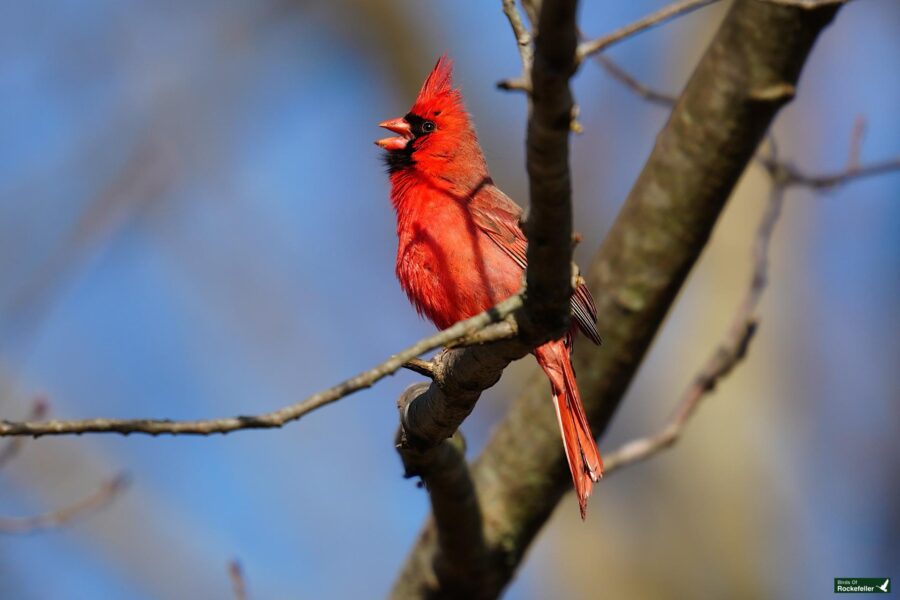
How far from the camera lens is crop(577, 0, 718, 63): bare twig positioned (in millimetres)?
1754

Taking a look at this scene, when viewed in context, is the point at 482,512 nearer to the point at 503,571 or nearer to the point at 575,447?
the point at 503,571

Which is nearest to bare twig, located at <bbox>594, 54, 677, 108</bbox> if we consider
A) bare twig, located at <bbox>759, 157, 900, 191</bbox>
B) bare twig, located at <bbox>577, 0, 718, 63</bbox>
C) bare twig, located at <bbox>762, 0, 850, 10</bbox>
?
bare twig, located at <bbox>759, 157, 900, 191</bbox>

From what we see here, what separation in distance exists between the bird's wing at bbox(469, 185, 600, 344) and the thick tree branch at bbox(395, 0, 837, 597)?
17 centimetres

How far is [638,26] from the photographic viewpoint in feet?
6.01

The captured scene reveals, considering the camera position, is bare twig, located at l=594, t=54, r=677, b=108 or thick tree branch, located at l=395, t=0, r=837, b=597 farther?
bare twig, located at l=594, t=54, r=677, b=108

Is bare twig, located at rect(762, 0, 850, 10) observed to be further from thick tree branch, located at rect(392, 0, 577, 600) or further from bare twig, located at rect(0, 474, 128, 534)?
bare twig, located at rect(0, 474, 128, 534)

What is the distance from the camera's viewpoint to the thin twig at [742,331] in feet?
13.6

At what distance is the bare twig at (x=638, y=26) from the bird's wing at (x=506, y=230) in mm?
1649

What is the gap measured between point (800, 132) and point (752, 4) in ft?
14.6

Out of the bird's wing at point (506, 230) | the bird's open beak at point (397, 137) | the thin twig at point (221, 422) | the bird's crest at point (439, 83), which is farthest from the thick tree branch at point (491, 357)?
the bird's crest at point (439, 83)

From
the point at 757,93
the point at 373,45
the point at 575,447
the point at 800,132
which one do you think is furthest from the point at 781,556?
the point at 373,45

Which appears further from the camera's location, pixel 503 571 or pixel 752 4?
pixel 503 571

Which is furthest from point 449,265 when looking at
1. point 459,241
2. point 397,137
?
point 397,137

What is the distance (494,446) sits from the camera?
13.3ft
